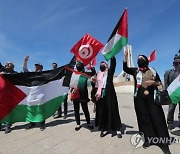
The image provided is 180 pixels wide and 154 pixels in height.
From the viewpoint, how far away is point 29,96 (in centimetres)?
715

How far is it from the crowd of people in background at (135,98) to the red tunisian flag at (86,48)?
0.69 feet

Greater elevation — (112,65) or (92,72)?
(112,65)

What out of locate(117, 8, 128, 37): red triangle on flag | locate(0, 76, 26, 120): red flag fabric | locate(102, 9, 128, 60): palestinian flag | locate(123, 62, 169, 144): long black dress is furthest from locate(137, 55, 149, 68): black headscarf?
locate(0, 76, 26, 120): red flag fabric

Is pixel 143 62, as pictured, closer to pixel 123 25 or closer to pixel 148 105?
pixel 148 105

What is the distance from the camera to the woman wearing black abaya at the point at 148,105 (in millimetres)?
4594

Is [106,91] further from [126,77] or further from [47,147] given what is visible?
[126,77]

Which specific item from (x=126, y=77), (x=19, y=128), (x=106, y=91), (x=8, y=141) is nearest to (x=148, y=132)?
(x=106, y=91)

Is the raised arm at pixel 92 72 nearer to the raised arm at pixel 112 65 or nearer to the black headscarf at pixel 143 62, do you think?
the raised arm at pixel 112 65

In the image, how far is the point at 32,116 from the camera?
23.3 feet

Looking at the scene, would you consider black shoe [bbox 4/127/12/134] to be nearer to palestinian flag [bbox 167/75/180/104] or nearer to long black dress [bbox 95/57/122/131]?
long black dress [bbox 95/57/122/131]

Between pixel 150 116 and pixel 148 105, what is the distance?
23cm

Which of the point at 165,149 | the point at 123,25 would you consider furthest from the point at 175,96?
the point at 123,25

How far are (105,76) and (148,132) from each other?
177cm

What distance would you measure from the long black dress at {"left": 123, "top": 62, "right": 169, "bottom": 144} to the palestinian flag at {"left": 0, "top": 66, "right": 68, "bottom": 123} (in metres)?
3.23
